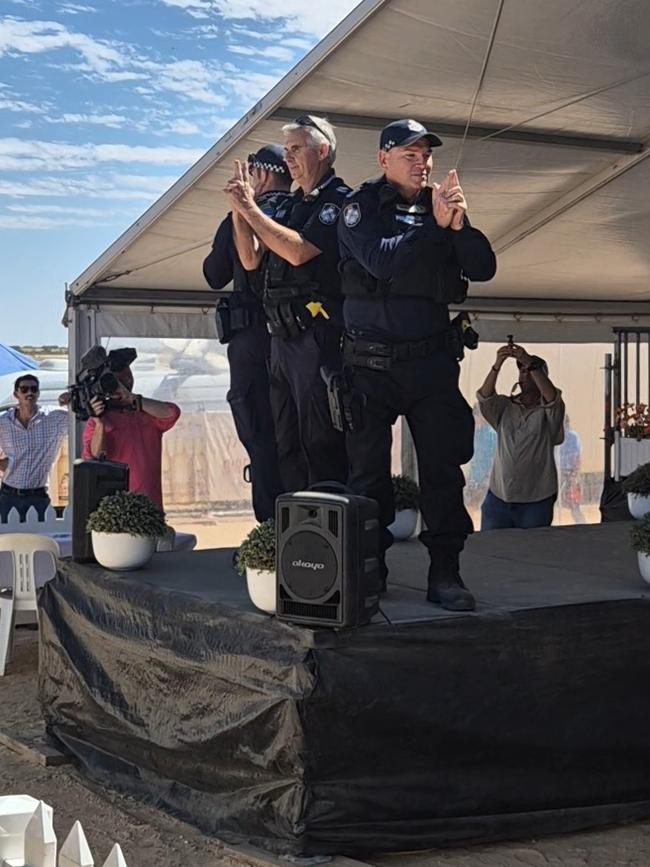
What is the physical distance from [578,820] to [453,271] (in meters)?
1.70

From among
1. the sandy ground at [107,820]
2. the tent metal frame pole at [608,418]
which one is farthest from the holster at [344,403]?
the tent metal frame pole at [608,418]

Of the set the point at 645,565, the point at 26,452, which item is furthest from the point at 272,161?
the point at 26,452

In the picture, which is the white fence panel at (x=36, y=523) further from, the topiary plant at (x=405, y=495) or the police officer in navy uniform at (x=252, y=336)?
the police officer in navy uniform at (x=252, y=336)

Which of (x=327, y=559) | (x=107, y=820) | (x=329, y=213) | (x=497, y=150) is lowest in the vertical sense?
(x=107, y=820)

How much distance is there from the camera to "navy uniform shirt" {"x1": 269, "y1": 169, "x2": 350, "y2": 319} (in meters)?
3.96

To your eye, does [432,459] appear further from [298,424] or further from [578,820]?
[578,820]

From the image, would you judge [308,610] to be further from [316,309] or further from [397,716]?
[316,309]

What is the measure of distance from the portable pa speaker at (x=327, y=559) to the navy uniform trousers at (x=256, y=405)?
1.17 metres

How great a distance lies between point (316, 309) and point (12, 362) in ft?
30.1

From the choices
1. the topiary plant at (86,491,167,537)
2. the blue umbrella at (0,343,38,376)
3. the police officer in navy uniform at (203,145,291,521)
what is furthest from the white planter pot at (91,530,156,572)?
the blue umbrella at (0,343,38,376)

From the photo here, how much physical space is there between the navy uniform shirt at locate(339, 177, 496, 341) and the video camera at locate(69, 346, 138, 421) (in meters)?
2.52

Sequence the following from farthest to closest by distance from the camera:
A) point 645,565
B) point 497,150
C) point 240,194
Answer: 1. point 497,150
2. point 645,565
3. point 240,194

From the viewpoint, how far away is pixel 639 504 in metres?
5.95

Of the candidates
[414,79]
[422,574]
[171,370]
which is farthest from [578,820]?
[171,370]
